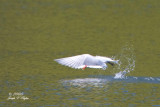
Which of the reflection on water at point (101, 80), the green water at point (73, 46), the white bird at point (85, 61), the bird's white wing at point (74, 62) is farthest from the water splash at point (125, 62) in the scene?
the bird's white wing at point (74, 62)

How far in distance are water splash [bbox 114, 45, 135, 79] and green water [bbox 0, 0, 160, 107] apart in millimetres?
81

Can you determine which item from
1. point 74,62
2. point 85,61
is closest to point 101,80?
point 85,61

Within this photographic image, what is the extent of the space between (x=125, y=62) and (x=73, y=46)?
194 inches

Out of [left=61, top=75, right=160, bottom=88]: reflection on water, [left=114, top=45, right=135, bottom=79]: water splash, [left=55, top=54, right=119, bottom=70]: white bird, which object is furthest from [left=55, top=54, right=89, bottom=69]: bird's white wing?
[left=114, top=45, right=135, bottom=79]: water splash

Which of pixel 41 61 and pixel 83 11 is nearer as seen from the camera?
pixel 41 61

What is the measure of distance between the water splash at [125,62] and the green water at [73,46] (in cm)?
8

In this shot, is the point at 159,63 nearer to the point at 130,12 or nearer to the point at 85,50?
the point at 85,50

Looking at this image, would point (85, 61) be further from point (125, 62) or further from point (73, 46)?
point (73, 46)

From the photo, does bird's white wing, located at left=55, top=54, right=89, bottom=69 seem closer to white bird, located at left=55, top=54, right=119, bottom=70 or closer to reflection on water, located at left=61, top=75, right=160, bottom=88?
white bird, located at left=55, top=54, right=119, bottom=70

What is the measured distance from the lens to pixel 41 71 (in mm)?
23703

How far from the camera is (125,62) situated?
2742 centimetres

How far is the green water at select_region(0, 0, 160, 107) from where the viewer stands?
19.0 metres


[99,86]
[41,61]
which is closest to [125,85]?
[99,86]

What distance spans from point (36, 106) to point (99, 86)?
13.1 ft
